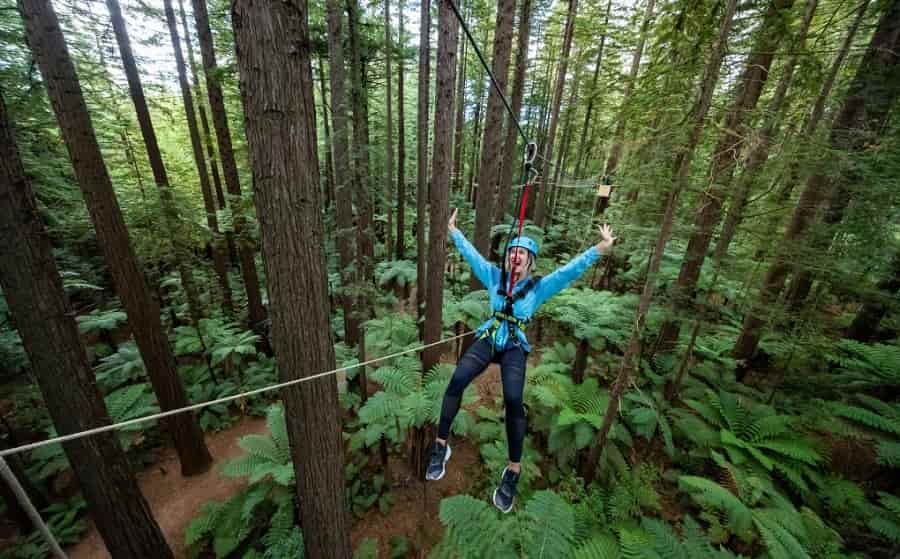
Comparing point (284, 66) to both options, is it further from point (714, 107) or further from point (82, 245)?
point (82, 245)

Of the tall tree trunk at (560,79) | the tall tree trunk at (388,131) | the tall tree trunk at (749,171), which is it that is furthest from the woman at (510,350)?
the tall tree trunk at (388,131)

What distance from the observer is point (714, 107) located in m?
3.38

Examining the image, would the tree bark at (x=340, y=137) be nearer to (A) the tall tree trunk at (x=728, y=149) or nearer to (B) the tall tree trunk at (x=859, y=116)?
(A) the tall tree trunk at (x=728, y=149)

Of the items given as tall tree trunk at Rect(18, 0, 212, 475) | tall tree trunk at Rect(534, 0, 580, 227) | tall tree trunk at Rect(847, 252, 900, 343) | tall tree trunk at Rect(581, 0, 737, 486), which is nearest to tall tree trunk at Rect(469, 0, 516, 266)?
tall tree trunk at Rect(534, 0, 580, 227)

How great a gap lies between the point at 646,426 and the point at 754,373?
351 centimetres

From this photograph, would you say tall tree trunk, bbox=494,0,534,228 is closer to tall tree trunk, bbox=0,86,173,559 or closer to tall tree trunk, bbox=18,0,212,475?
tall tree trunk, bbox=18,0,212,475

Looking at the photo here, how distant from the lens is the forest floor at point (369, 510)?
187 inches

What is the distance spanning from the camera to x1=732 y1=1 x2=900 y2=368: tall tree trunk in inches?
166

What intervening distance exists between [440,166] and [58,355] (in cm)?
471

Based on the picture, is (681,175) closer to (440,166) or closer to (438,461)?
(440,166)

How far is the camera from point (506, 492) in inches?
133

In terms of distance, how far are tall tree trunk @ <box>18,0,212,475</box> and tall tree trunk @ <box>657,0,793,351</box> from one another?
7.14m

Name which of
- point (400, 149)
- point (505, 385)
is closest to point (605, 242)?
point (505, 385)

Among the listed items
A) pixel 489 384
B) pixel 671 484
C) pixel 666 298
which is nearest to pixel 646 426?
pixel 671 484
